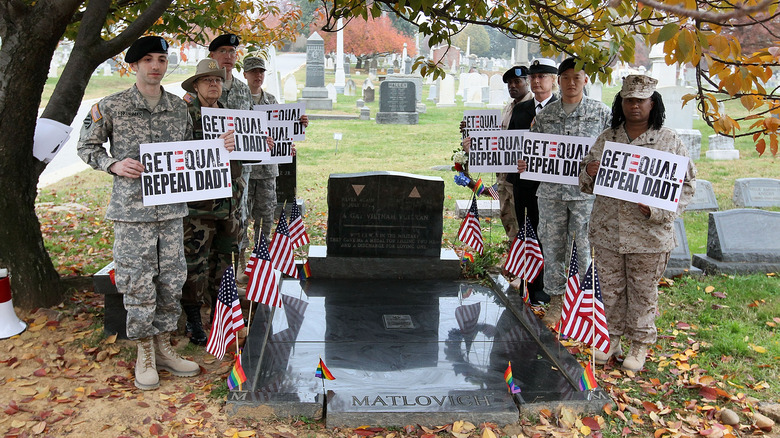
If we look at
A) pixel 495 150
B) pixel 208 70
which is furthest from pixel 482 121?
pixel 208 70

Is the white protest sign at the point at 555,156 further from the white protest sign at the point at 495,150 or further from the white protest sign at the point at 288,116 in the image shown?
the white protest sign at the point at 288,116

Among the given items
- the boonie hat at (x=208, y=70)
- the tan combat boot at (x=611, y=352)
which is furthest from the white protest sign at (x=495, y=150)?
the boonie hat at (x=208, y=70)

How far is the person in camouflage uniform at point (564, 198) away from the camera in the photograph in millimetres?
5828

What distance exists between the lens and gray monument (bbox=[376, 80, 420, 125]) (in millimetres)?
24516

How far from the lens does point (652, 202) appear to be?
4617 mm

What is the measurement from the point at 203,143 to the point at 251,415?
1939 millimetres

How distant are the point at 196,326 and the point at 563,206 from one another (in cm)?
339

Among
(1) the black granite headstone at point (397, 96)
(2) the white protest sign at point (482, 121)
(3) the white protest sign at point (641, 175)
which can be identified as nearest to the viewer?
(3) the white protest sign at point (641, 175)

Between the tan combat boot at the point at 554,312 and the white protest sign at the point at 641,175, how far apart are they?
1638 millimetres

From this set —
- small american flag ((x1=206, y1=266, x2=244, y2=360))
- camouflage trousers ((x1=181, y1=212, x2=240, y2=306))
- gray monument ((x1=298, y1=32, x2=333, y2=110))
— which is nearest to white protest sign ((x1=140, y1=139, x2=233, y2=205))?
camouflage trousers ((x1=181, y1=212, x2=240, y2=306))

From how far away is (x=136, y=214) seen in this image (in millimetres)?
4438

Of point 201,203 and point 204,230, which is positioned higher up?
point 201,203

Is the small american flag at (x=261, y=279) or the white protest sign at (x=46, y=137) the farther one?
the white protest sign at (x=46, y=137)

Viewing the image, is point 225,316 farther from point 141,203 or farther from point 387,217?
point 387,217
